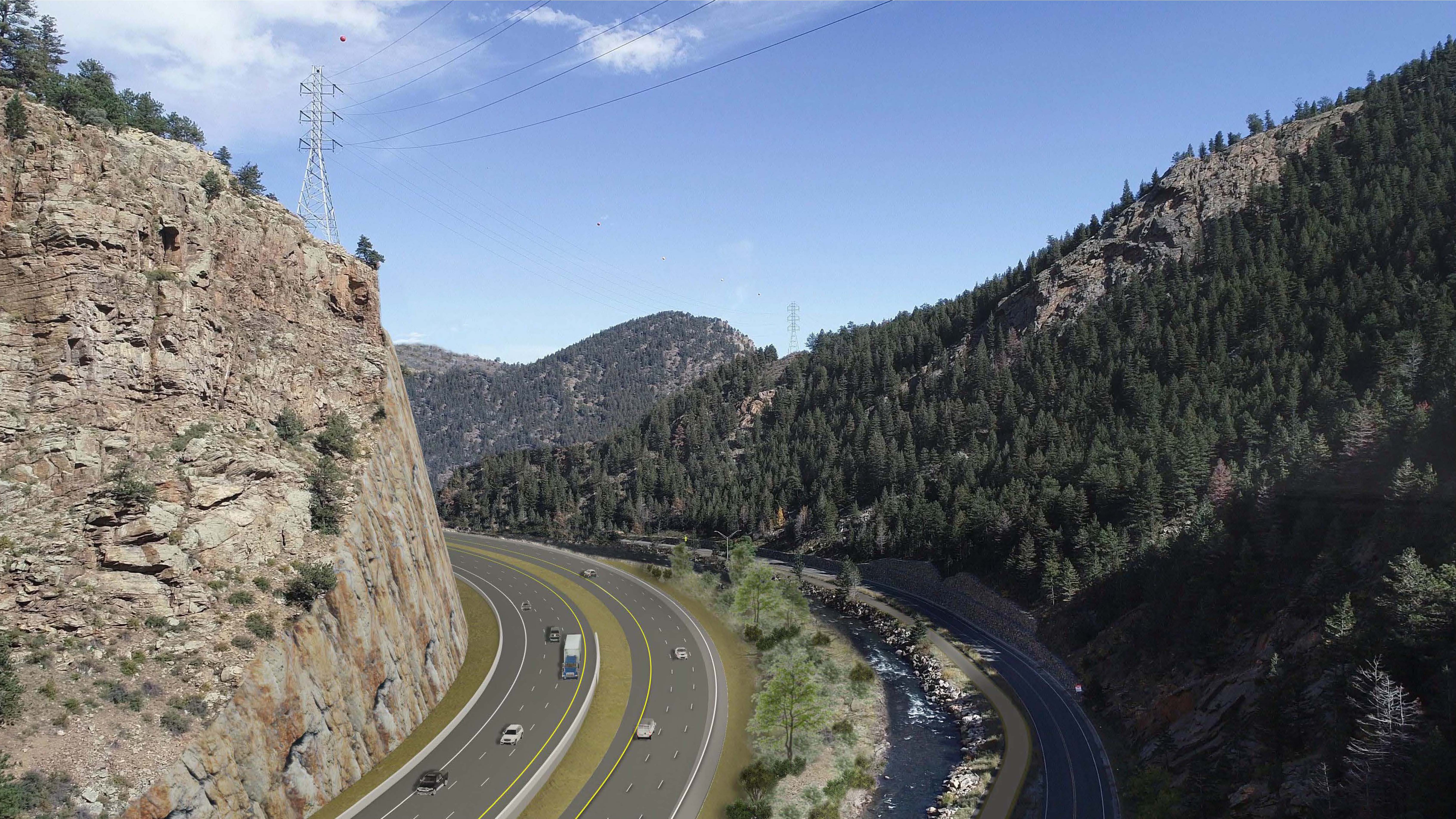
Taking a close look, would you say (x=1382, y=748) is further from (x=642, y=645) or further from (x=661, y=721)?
(x=642, y=645)

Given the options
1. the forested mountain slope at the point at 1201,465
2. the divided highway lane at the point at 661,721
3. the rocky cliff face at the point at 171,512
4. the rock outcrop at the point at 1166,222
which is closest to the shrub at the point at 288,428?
the rocky cliff face at the point at 171,512

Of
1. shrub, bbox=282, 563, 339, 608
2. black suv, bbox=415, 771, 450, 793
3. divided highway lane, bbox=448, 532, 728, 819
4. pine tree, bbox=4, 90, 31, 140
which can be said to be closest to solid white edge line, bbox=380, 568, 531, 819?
black suv, bbox=415, 771, 450, 793

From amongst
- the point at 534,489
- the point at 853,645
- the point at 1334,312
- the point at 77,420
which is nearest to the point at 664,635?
the point at 853,645

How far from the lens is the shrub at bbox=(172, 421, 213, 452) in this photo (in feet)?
142

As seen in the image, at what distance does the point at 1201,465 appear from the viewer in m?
88.4

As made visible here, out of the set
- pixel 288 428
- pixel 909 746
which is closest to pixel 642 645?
pixel 909 746

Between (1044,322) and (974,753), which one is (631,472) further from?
(974,753)

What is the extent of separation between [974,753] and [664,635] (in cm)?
3597

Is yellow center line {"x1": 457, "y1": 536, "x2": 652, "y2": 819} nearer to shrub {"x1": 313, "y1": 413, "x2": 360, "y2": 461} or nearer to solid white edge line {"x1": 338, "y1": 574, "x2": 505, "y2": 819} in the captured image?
solid white edge line {"x1": 338, "y1": 574, "x2": 505, "y2": 819}

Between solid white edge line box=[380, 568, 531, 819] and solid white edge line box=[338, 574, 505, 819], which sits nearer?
solid white edge line box=[338, 574, 505, 819]

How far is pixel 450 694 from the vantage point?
61.7 meters

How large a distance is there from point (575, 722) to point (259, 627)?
26.2 meters

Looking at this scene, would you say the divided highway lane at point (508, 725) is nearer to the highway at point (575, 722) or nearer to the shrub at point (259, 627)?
the highway at point (575, 722)

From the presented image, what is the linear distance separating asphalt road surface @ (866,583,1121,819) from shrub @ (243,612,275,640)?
157ft
